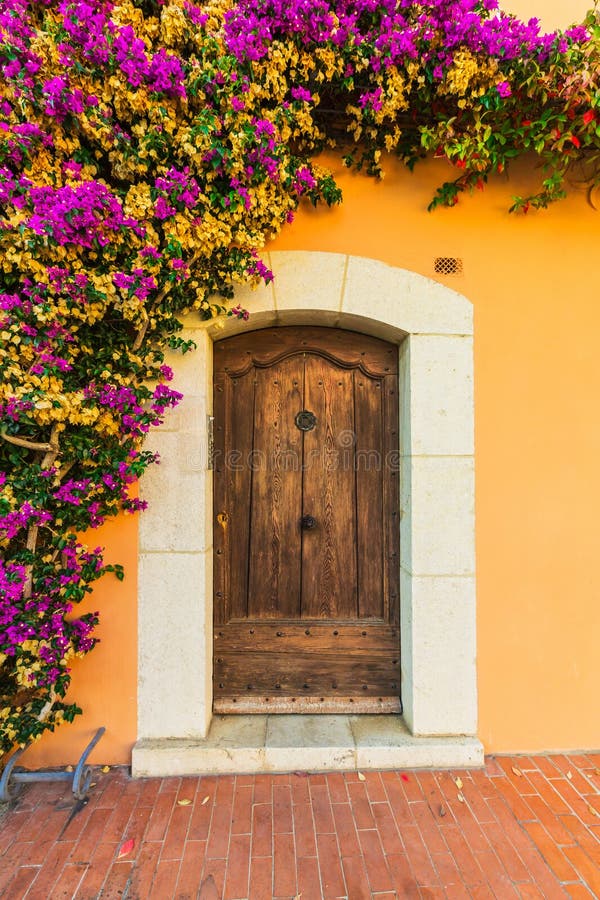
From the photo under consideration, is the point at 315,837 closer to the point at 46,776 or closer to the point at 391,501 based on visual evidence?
the point at 46,776

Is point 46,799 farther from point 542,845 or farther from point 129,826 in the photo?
point 542,845

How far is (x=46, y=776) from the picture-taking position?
236 cm

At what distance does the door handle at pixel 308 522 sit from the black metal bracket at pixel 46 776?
166 cm

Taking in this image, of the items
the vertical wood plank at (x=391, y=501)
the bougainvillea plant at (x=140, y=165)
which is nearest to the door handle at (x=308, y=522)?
the vertical wood plank at (x=391, y=501)

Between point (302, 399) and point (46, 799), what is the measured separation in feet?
8.70

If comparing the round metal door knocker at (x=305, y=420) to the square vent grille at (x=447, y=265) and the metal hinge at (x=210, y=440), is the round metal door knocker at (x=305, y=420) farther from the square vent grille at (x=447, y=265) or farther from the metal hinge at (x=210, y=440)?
the square vent grille at (x=447, y=265)

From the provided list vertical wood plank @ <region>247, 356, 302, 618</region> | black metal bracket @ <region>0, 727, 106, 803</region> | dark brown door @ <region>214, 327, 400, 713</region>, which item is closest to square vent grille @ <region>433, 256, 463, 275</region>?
dark brown door @ <region>214, 327, 400, 713</region>

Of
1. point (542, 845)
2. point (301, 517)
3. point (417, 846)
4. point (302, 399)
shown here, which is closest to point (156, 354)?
point (302, 399)

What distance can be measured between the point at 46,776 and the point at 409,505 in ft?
8.47

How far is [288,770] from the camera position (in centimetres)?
240

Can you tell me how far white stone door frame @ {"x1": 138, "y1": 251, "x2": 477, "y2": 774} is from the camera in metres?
2.47

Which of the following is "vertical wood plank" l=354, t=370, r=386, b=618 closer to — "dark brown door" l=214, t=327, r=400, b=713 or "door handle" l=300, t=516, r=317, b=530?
"dark brown door" l=214, t=327, r=400, b=713

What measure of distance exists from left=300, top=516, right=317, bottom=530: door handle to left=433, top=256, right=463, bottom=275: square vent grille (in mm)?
1713

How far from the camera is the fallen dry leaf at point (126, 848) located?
195 centimetres
